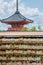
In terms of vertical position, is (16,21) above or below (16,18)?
below

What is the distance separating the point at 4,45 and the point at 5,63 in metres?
0.47

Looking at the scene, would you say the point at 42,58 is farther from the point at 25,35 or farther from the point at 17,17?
the point at 17,17

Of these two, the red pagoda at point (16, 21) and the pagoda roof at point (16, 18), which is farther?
the pagoda roof at point (16, 18)

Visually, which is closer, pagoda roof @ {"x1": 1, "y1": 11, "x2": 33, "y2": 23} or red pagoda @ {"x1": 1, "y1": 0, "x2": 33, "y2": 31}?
red pagoda @ {"x1": 1, "y1": 0, "x2": 33, "y2": 31}

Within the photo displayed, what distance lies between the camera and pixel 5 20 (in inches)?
552

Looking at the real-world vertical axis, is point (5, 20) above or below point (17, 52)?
below

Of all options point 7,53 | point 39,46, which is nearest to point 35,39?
point 39,46

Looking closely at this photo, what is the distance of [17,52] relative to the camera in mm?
4297

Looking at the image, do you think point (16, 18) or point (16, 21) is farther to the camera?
point (16, 18)

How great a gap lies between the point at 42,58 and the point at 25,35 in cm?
73

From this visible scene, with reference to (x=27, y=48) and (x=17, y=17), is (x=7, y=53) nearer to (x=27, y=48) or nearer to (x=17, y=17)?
(x=27, y=48)

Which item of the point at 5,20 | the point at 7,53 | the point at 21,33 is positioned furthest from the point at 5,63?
the point at 5,20

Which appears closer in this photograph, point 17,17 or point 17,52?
point 17,52

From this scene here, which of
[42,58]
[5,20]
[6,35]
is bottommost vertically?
[5,20]
